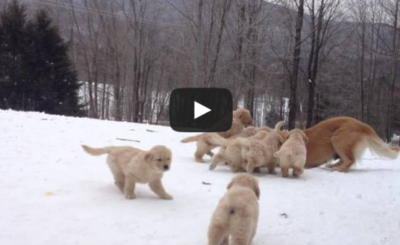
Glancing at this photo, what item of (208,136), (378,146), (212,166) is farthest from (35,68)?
(378,146)

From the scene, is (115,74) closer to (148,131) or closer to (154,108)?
(154,108)

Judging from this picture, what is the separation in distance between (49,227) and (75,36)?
44.2 metres

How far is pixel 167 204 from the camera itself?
546cm

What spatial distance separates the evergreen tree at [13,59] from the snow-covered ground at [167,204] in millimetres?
26571

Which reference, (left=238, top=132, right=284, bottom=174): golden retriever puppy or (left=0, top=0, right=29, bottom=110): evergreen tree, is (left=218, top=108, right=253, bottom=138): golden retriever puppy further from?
(left=0, top=0, right=29, bottom=110): evergreen tree

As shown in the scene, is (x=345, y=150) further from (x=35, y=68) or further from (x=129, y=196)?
(x=35, y=68)

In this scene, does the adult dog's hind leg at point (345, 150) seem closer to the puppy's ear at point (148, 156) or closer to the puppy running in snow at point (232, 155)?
the puppy running in snow at point (232, 155)

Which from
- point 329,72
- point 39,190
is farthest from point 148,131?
point 329,72

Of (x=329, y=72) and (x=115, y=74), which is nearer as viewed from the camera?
(x=329, y=72)

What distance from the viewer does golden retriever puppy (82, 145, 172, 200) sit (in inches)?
213

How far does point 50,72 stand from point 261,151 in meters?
30.2

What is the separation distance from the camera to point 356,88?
41031mm

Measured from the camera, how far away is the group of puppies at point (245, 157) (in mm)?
Answer: 3859

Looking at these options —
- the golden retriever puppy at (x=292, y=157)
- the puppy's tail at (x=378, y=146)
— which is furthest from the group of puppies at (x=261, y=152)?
the puppy's tail at (x=378, y=146)
